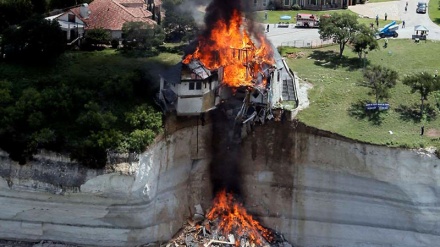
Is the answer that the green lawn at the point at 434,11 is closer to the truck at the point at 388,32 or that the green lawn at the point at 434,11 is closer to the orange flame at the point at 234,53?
the truck at the point at 388,32

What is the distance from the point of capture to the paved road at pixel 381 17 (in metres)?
76.0

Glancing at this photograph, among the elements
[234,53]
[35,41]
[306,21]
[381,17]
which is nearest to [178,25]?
[234,53]

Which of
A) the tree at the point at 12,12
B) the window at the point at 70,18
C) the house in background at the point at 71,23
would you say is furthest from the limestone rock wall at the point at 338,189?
the tree at the point at 12,12

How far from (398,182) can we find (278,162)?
8893mm

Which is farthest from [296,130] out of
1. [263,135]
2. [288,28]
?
[288,28]

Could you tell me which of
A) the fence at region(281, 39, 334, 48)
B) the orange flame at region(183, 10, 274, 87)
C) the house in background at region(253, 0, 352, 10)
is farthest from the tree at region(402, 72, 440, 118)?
the house in background at region(253, 0, 352, 10)

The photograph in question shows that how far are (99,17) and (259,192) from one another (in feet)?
79.6

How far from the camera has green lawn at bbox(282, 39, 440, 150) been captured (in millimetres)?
55656

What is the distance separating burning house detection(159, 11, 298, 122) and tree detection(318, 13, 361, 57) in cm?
991

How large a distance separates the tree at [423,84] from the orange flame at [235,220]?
1544 centimetres

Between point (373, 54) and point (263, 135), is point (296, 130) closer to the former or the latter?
point (263, 135)

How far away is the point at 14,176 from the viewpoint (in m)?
50.9

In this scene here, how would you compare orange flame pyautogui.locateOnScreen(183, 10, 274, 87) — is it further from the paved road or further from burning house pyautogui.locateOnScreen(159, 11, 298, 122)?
the paved road

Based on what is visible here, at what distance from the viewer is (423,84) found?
57.8 m
